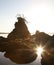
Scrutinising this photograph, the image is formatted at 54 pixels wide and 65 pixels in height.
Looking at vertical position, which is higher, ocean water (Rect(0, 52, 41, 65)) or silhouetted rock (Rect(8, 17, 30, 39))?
silhouetted rock (Rect(8, 17, 30, 39))

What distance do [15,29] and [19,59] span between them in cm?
1374

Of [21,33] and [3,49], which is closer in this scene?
[3,49]

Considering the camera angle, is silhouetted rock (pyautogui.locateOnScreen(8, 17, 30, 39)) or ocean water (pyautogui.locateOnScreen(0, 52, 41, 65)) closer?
ocean water (pyautogui.locateOnScreen(0, 52, 41, 65))

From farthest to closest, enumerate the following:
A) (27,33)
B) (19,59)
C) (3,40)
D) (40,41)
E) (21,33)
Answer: (27,33)
(21,33)
(40,41)
(3,40)
(19,59)

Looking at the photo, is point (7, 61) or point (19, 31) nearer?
point (7, 61)

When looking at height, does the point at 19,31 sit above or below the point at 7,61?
above

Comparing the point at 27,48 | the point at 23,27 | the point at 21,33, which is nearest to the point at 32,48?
the point at 27,48

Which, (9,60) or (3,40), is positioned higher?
(3,40)

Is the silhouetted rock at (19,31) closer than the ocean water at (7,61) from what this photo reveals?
No

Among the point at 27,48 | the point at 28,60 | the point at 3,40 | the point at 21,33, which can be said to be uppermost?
the point at 21,33

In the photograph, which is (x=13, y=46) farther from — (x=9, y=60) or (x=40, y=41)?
(x=40, y=41)

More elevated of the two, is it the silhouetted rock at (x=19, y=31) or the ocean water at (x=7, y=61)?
the silhouetted rock at (x=19, y=31)

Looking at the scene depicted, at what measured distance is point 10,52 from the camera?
21516 mm

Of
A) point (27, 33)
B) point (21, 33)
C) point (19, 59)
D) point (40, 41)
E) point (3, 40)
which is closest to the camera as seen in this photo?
point (19, 59)
